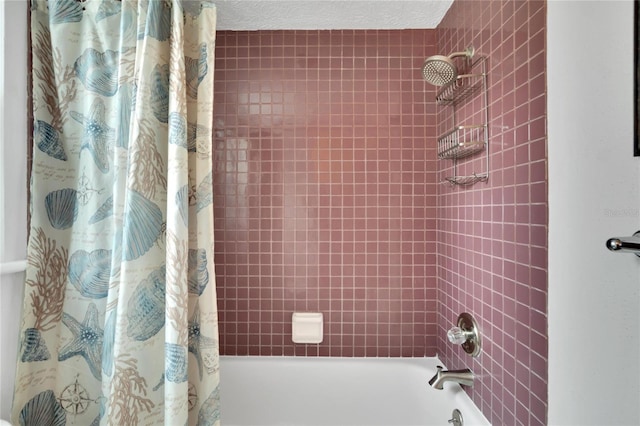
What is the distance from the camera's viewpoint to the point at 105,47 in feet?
4.17

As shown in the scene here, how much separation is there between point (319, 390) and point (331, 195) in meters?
0.93

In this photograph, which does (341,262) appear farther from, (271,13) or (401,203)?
(271,13)

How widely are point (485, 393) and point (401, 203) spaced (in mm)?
861

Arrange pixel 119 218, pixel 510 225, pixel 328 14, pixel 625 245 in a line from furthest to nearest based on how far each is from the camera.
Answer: pixel 328 14
pixel 119 218
pixel 510 225
pixel 625 245

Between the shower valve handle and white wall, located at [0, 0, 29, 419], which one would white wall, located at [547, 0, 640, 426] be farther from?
white wall, located at [0, 0, 29, 419]

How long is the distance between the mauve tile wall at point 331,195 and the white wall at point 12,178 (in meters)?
0.74

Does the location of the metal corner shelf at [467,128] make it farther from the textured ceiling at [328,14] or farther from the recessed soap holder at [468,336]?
the recessed soap holder at [468,336]

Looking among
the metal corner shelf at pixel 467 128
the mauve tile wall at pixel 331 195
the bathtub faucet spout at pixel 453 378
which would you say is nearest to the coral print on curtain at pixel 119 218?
the mauve tile wall at pixel 331 195

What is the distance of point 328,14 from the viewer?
158 centimetres

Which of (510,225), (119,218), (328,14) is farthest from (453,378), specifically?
(328,14)

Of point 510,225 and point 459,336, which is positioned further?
point 459,336

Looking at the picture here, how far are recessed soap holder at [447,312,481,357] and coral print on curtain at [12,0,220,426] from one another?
86 centimetres

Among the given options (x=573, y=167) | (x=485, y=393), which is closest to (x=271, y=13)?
(x=573, y=167)

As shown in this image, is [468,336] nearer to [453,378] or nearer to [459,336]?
[459,336]
